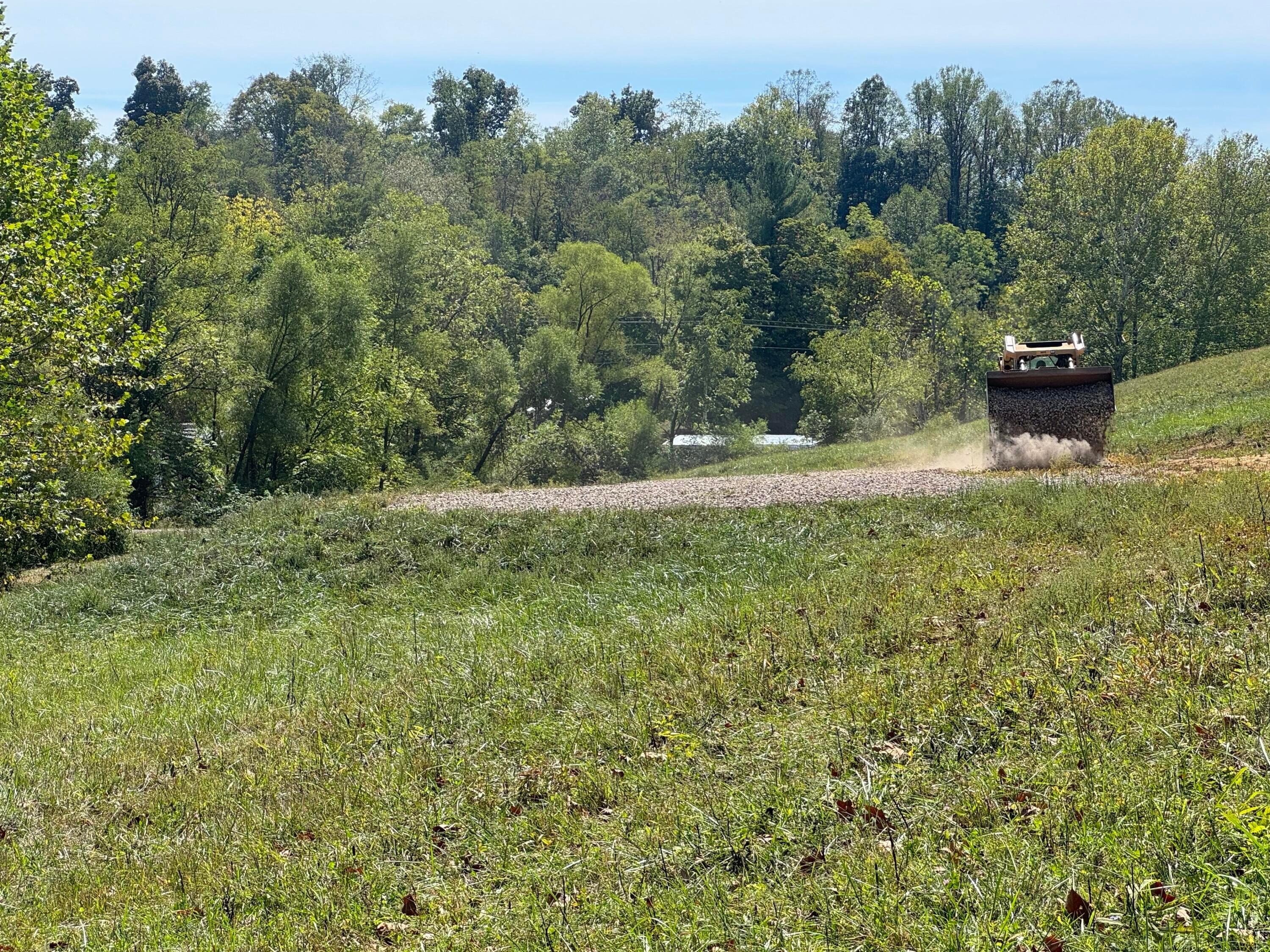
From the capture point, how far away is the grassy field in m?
20.9

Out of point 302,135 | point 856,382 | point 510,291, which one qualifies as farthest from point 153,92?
point 856,382

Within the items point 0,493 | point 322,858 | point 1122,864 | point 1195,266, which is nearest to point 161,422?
point 0,493

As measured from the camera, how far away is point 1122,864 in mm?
4301

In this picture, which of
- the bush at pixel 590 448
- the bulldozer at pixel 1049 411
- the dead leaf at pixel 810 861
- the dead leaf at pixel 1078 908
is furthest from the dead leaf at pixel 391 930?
the bush at pixel 590 448

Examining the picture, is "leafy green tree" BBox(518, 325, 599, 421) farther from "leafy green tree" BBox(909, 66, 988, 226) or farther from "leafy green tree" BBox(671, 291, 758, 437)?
"leafy green tree" BBox(909, 66, 988, 226)

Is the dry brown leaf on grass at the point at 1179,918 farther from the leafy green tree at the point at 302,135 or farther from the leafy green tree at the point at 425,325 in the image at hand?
the leafy green tree at the point at 302,135

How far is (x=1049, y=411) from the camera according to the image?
20.9 meters

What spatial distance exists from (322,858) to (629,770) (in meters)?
1.71

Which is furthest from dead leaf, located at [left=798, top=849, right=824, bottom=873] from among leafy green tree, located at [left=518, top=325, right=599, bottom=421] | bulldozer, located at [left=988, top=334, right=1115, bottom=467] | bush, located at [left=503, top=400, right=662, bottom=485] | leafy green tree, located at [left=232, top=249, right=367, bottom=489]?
leafy green tree, located at [left=518, top=325, right=599, bottom=421]

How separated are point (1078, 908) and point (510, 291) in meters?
72.0

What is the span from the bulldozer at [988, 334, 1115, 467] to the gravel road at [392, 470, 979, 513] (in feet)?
4.57

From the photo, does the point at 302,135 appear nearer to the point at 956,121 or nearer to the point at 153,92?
the point at 153,92

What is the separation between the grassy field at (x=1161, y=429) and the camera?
20859mm

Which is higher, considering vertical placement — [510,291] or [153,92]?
[153,92]
